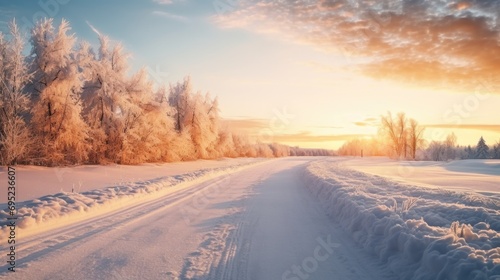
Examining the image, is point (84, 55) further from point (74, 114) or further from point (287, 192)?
point (287, 192)

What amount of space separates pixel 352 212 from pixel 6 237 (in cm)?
821

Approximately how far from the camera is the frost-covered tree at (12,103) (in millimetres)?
17359

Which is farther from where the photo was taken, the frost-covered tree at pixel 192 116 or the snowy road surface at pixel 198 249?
the frost-covered tree at pixel 192 116

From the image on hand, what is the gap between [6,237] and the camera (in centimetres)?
623

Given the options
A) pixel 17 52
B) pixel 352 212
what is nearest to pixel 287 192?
pixel 352 212

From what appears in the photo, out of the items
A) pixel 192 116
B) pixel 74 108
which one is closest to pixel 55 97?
pixel 74 108

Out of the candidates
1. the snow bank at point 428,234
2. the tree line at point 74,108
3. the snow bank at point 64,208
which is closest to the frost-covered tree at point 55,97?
the tree line at point 74,108

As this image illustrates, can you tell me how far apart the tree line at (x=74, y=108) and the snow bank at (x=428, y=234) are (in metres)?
19.6

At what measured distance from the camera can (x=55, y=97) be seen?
21.1 meters

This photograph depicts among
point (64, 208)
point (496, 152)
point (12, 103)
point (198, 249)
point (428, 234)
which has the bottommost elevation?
point (198, 249)

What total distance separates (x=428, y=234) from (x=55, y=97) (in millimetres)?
23857

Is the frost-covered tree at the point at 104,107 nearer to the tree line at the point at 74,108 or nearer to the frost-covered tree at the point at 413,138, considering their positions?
the tree line at the point at 74,108

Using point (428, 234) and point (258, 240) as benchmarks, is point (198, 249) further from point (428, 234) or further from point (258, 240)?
point (428, 234)

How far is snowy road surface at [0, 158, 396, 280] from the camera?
4816 mm
